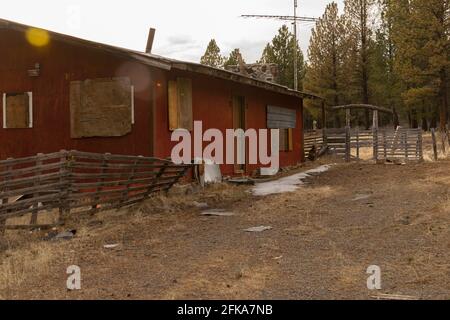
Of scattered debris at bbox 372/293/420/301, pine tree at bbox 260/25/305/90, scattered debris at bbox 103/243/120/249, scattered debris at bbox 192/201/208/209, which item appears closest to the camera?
scattered debris at bbox 372/293/420/301

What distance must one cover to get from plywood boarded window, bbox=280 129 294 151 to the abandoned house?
19.3 feet

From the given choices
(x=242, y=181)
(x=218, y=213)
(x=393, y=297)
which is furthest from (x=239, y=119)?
(x=393, y=297)

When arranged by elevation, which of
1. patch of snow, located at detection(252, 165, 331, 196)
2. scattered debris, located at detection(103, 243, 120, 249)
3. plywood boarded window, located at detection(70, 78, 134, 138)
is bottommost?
scattered debris, located at detection(103, 243, 120, 249)

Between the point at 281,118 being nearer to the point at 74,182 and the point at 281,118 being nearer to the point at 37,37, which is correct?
the point at 37,37

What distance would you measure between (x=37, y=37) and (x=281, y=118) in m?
9.83

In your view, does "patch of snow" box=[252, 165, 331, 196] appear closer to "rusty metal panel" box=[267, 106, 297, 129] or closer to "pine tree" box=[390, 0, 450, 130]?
"rusty metal panel" box=[267, 106, 297, 129]

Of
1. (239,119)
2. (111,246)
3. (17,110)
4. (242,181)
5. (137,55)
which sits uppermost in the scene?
(137,55)

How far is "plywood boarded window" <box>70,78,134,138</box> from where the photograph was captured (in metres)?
11.7

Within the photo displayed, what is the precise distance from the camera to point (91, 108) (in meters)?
11.9

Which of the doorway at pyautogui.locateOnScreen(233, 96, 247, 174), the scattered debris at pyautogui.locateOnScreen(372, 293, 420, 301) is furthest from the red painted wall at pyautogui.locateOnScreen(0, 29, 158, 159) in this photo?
the scattered debris at pyautogui.locateOnScreen(372, 293, 420, 301)

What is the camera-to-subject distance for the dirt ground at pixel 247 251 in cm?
505

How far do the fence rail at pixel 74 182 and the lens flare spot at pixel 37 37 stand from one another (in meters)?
3.43

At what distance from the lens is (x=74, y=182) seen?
9555 mm
